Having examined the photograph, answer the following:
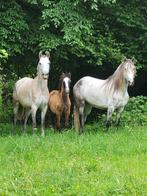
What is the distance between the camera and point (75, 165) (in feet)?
30.3

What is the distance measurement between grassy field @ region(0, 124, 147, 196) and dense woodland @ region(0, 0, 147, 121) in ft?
12.0

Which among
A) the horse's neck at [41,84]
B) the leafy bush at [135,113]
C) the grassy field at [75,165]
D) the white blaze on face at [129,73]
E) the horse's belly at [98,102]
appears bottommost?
the grassy field at [75,165]

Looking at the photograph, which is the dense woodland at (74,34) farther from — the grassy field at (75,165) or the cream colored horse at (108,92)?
the grassy field at (75,165)

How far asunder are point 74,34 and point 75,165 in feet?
20.6

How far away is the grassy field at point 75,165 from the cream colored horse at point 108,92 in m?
1.50

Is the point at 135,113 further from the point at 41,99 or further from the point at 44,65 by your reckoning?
the point at 44,65

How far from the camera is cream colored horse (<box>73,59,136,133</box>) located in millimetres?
13922

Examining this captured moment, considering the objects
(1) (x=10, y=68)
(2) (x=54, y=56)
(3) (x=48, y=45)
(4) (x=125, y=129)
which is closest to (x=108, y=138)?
(4) (x=125, y=129)

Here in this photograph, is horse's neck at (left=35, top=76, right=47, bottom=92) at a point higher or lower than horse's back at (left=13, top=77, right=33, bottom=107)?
higher

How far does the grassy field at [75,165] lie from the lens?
25.6 ft

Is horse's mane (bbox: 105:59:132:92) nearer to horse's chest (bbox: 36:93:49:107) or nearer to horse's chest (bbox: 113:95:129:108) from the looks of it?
horse's chest (bbox: 113:95:129:108)

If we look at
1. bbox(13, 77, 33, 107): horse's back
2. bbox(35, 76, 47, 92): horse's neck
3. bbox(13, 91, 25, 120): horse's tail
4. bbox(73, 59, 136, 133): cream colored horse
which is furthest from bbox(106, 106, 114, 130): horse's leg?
bbox(13, 91, 25, 120): horse's tail

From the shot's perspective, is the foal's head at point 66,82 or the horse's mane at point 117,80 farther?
the foal's head at point 66,82

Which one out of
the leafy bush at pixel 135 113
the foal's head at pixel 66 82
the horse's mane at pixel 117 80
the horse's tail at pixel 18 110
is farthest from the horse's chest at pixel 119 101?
the horse's tail at pixel 18 110
